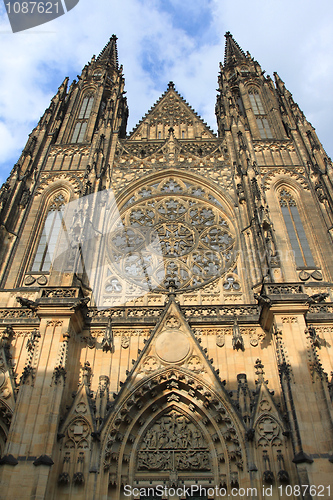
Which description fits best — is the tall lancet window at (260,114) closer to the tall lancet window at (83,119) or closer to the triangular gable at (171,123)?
the triangular gable at (171,123)

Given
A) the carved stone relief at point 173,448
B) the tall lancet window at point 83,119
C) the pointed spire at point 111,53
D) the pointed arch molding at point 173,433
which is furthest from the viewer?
the pointed spire at point 111,53

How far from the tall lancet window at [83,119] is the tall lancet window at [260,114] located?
8.61m

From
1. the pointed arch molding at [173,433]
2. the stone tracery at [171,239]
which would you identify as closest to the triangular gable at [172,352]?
the pointed arch molding at [173,433]

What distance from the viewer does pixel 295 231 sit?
15.7 m

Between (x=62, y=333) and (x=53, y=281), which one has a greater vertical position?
(x=53, y=281)

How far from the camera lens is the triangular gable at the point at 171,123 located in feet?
68.6

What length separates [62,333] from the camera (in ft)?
36.9

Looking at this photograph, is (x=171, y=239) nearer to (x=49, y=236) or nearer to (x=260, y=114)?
(x=49, y=236)

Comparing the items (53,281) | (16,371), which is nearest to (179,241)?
(53,281)

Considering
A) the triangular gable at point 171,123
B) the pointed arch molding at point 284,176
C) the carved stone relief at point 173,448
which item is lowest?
the carved stone relief at point 173,448

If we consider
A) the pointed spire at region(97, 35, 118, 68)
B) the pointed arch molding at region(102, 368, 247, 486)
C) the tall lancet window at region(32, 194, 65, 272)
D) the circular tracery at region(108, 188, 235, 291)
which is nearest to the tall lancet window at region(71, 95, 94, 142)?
the tall lancet window at region(32, 194, 65, 272)

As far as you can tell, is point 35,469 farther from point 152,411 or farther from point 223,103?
point 223,103

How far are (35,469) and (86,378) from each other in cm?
249

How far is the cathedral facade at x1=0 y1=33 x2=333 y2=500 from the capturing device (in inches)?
386
